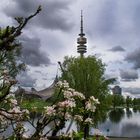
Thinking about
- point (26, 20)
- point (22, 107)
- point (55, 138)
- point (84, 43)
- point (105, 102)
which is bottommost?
point (55, 138)

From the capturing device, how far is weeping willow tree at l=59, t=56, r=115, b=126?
60000 mm

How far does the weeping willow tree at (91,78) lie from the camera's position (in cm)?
6000

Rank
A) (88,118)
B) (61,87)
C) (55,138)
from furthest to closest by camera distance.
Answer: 1. (88,118)
2. (61,87)
3. (55,138)

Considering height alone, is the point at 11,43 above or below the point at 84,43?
below

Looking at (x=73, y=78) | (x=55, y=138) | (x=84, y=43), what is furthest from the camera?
(x=84, y=43)

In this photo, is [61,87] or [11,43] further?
[61,87]

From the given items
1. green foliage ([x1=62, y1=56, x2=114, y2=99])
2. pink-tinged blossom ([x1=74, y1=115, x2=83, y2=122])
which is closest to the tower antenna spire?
green foliage ([x1=62, y1=56, x2=114, y2=99])

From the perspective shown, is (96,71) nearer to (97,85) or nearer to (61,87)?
(97,85)

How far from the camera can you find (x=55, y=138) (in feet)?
20.0

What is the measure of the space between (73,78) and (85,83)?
4.16m

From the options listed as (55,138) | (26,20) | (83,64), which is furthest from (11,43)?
(83,64)

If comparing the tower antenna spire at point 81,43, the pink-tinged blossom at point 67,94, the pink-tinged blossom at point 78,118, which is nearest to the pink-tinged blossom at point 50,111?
the pink-tinged blossom at point 67,94

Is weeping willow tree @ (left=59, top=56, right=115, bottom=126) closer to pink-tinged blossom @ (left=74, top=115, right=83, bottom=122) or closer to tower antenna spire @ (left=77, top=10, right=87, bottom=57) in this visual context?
pink-tinged blossom @ (left=74, top=115, right=83, bottom=122)

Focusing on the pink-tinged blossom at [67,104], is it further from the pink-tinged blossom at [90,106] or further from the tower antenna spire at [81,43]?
the tower antenna spire at [81,43]
